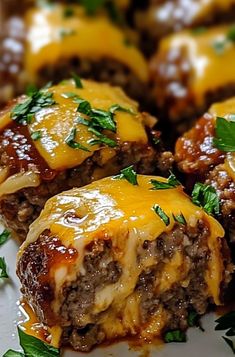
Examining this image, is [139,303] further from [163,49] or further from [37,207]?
[163,49]

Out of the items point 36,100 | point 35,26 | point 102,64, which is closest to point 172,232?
point 36,100

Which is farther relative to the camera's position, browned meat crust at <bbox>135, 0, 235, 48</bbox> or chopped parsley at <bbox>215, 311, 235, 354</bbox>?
browned meat crust at <bbox>135, 0, 235, 48</bbox>

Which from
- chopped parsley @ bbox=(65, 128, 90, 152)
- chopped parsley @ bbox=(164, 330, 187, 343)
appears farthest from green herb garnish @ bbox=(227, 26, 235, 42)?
chopped parsley @ bbox=(164, 330, 187, 343)

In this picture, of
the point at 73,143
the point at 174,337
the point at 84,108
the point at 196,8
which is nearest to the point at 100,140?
the point at 73,143

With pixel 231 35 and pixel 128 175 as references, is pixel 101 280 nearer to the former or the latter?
pixel 128 175

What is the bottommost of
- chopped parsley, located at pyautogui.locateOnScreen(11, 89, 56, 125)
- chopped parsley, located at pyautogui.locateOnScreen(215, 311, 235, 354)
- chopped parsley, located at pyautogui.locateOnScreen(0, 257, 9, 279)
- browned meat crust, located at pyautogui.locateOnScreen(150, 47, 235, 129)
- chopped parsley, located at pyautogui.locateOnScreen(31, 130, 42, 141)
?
chopped parsley, located at pyautogui.locateOnScreen(215, 311, 235, 354)

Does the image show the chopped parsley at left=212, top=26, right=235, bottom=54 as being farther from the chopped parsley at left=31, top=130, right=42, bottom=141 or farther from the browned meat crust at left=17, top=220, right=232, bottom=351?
the browned meat crust at left=17, top=220, right=232, bottom=351
